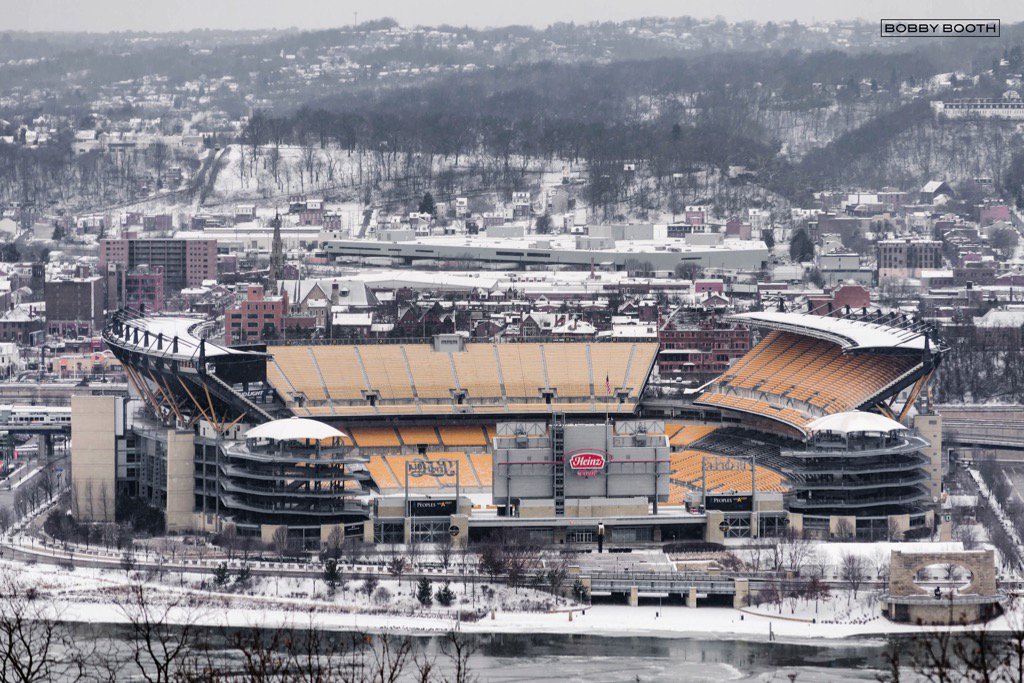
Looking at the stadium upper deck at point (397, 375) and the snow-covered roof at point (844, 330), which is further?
the snow-covered roof at point (844, 330)

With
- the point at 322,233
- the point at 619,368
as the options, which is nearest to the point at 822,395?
the point at 619,368

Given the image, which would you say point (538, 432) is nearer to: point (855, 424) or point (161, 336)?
point (855, 424)

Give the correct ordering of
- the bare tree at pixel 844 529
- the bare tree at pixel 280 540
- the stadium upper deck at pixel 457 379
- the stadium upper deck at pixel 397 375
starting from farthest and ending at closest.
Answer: the stadium upper deck at pixel 457 379 < the stadium upper deck at pixel 397 375 < the bare tree at pixel 844 529 < the bare tree at pixel 280 540

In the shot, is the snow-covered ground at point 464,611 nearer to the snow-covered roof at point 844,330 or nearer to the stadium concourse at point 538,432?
the stadium concourse at point 538,432

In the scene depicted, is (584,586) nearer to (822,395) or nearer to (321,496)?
(321,496)

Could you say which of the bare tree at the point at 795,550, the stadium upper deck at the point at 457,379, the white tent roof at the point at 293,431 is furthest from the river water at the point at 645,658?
the stadium upper deck at the point at 457,379
